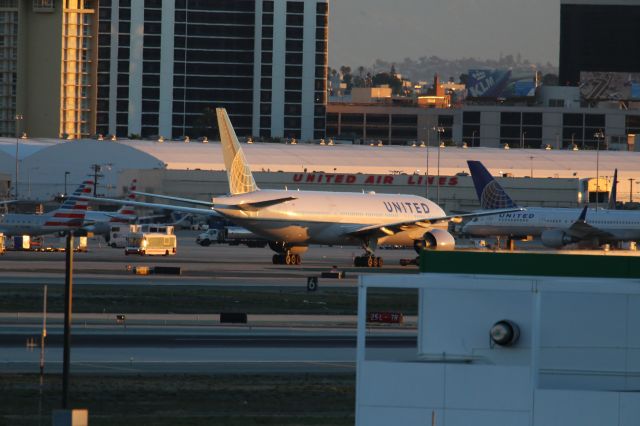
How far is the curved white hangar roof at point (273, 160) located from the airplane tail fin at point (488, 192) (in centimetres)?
3693

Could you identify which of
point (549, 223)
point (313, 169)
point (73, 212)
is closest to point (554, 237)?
point (549, 223)

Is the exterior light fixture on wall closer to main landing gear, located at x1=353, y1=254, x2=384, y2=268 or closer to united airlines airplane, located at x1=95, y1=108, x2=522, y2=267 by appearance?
united airlines airplane, located at x1=95, y1=108, x2=522, y2=267

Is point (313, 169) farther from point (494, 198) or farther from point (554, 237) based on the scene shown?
point (554, 237)

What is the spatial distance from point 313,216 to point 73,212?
21103 millimetres

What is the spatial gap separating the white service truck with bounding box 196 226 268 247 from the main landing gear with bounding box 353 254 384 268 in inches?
1160

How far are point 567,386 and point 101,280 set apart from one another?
1846 inches

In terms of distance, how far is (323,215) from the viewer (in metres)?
82.4

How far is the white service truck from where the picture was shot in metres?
115

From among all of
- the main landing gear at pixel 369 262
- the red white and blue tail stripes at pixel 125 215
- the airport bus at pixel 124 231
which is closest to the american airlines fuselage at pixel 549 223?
the airport bus at pixel 124 231

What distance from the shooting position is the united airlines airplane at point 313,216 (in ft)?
261

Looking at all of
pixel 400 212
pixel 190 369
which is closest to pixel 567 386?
pixel 190 369

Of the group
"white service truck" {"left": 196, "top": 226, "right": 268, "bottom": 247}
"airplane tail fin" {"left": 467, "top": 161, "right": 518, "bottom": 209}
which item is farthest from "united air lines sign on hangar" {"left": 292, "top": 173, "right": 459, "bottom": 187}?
"airplane tail fin" {"left": 467, "top": 161, "right": 518, "bottom": 209}

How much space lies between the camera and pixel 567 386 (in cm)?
2245

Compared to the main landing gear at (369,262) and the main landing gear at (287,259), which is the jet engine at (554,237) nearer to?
the main landing gear at (369,262)
